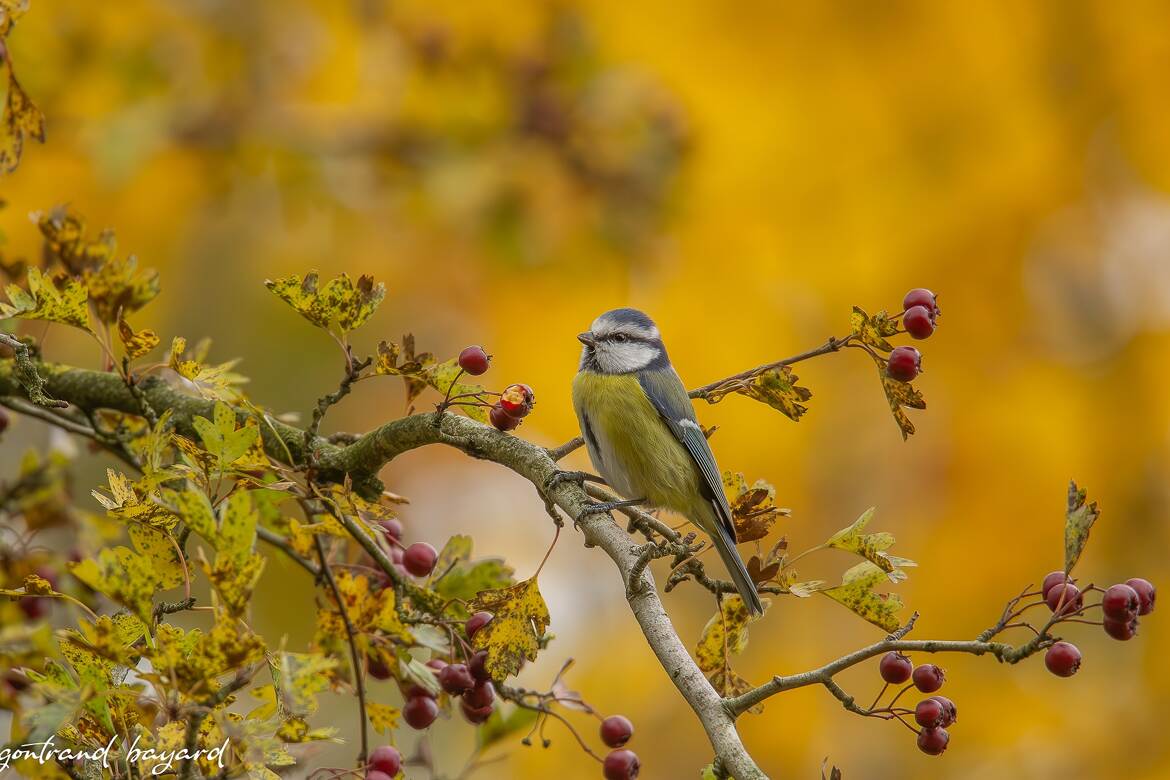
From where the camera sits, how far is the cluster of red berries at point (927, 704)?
1639 mm

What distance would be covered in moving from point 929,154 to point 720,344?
1820 mm

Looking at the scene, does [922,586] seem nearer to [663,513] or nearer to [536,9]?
[663,513]

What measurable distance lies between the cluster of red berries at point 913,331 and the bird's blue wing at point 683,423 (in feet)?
4.01

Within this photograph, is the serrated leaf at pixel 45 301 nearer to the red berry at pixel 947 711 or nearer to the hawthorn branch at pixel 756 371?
the hawthorn branch at pixel 756 371

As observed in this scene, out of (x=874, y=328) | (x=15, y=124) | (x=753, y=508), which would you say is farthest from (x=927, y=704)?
(x=15, y=124)

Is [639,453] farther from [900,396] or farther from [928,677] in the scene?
[928,677]

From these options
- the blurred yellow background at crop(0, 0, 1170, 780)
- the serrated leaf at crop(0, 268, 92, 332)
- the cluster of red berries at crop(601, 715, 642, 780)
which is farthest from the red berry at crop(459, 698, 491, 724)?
the blurred yellow background at crop(0, 0, 1170, 780)

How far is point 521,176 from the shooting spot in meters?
4.34

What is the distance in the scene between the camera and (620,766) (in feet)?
5.84

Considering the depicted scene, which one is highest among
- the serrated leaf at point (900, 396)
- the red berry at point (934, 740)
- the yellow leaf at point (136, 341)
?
the serrated leaf at point (900, 396)

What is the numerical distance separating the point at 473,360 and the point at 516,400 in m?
0.12

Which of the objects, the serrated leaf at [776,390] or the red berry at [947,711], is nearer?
the red berry at [947,711]

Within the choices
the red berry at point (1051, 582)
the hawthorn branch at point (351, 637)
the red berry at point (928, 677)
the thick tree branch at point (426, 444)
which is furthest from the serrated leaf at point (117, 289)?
the red berry at point (1051, 582)

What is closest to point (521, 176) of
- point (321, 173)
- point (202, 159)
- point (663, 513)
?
point (321, 173)
